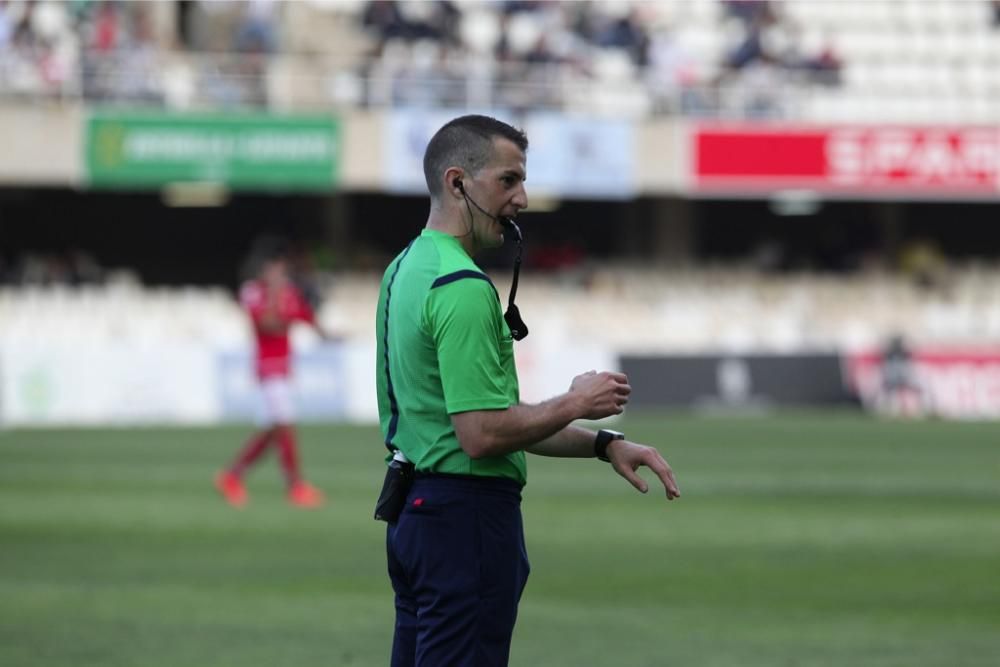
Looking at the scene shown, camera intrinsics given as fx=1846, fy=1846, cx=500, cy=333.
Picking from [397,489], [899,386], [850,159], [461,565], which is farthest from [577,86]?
[461,565]

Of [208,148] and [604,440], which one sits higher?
[208,148]

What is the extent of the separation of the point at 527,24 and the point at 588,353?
32.4ft

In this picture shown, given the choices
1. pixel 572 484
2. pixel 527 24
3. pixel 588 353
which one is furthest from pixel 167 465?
pixel 527 24

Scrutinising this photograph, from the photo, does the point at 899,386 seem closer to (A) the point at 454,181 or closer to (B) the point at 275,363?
(B) the point at 275,363

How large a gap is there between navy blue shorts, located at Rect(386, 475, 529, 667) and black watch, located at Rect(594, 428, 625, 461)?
35 centimetres

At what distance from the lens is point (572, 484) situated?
19438 millimetres

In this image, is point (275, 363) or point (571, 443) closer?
point (571, 443)

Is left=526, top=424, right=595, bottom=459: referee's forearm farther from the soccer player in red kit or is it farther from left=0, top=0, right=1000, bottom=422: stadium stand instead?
left=0, top=0, right=1000, bottom=422: stadium stand

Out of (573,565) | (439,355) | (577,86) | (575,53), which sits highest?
A: (575,53)

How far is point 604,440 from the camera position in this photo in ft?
17.6

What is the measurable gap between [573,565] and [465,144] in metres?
7.88

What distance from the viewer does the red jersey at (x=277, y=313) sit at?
16078 mm

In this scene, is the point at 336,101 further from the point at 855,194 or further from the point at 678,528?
the point at 678,528

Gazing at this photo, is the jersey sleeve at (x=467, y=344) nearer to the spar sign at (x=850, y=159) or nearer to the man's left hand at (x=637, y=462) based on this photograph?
the man's left hand at (x=637, y=462)
